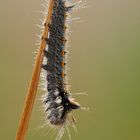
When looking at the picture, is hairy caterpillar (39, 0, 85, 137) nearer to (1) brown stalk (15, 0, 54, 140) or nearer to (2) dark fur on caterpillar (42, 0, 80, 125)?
(2) dark fur on caterpillar (42, 0, 80, 125)

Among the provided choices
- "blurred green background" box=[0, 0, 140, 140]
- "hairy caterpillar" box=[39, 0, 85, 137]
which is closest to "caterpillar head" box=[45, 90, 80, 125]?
"hairy caterpillar" box=[39, 0, 85, 137]

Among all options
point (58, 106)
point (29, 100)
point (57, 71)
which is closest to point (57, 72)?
point (57, 71)

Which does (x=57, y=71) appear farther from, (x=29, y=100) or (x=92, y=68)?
(x=92, y=68)

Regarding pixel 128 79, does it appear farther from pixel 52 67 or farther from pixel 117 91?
pixel 52 67

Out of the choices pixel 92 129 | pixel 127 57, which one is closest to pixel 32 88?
pixel 92 129

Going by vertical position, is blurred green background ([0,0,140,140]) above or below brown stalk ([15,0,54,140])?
above
